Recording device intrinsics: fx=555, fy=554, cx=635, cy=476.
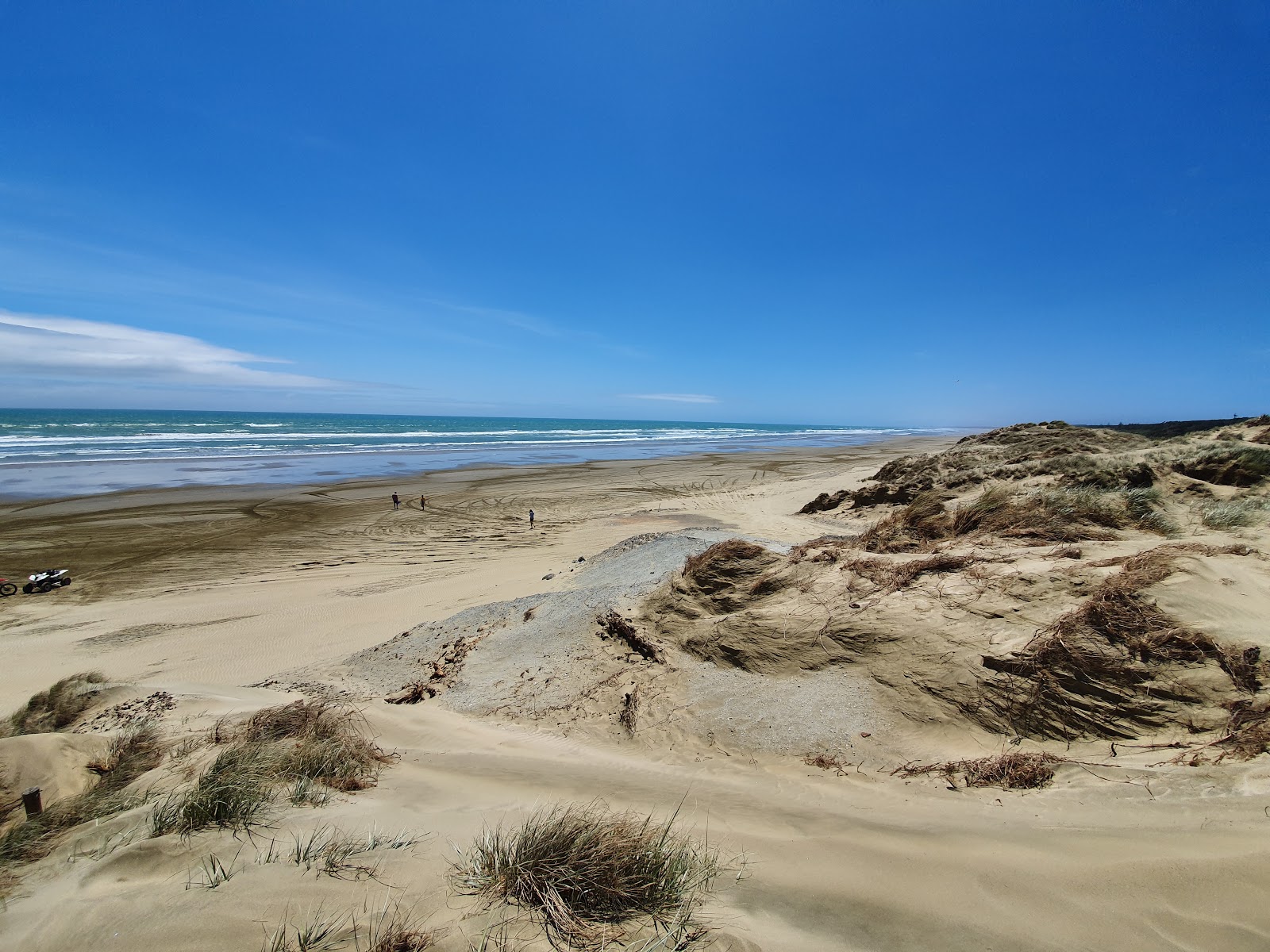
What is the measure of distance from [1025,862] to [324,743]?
176 inches

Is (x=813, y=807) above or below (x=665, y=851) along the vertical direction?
below

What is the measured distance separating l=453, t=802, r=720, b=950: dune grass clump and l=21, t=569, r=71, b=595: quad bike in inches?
581

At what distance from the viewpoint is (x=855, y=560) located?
21.4 ft

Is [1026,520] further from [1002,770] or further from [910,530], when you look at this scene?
[1002,770]

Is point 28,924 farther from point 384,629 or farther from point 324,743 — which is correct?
point 384,629

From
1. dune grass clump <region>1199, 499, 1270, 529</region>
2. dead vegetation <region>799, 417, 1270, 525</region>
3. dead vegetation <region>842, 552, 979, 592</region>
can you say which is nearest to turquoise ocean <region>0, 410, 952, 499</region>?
dead vegetation <region>799, 417, 1270, 525</region>

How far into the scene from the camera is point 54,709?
5.69 meters

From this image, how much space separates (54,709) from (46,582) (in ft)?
30.1

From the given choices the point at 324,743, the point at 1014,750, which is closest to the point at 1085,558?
the point at 1014,750

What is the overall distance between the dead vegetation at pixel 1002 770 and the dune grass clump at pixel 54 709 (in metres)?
7.67

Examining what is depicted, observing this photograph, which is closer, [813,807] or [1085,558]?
[813,807]

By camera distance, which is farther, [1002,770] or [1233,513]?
[1233,513]

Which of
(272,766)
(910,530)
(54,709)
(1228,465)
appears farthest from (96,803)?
(1228,465)

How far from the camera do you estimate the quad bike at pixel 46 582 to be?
38.6 ft
